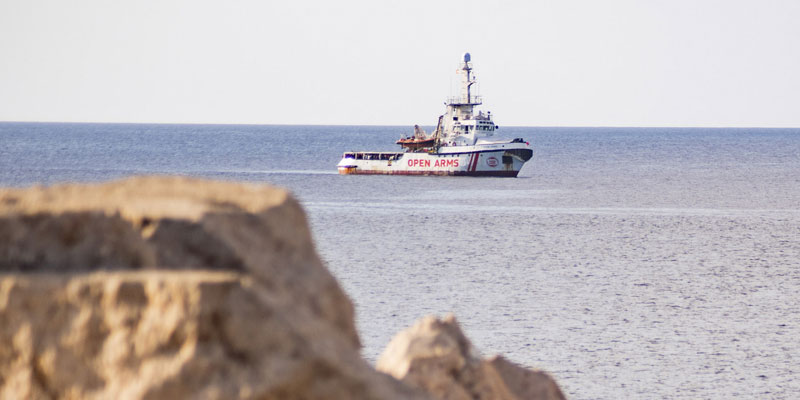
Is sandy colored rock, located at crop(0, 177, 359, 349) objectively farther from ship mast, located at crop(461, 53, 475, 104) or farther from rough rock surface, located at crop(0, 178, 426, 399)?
ship mast, located at crop(461, 53, 475, 104)

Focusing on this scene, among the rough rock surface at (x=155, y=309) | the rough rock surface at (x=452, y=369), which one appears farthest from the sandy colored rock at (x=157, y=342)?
the rough rock surface at (x=452, y=369)

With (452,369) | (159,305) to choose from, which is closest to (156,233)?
(159,305)

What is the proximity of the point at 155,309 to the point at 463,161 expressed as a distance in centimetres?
7647

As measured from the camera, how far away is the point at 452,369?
6281 millimetres

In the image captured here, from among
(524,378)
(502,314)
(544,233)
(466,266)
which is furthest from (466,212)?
(524,378)

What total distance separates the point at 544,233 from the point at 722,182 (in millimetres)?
42994

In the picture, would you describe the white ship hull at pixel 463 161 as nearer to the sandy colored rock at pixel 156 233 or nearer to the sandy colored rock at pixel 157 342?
the sandy colored rock at pixel 156 233

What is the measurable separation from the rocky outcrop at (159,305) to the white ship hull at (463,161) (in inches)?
2971

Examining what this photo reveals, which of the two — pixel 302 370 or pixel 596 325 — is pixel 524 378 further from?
pixel 596 325

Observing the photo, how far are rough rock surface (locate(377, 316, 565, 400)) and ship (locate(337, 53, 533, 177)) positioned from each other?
72555 millimetres

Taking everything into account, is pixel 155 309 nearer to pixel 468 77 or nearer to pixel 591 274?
pixel 591 274

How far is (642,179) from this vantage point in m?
87.9

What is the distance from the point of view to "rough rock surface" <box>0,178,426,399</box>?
11.0ft

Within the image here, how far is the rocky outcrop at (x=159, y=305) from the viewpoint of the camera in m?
3.35
